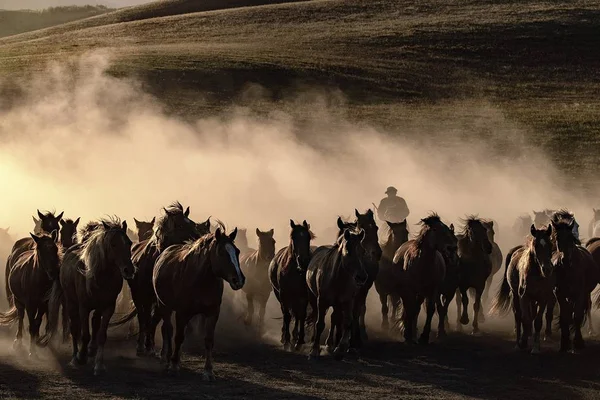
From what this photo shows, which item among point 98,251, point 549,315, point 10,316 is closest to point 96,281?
point 98,251

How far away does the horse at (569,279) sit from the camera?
17.7m

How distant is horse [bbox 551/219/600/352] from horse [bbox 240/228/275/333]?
18.4 ft

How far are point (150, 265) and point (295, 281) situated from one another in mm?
2584

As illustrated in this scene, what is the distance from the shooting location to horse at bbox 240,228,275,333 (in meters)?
21.0

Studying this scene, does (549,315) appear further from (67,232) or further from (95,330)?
(67,232)

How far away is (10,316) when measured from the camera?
1802 cm

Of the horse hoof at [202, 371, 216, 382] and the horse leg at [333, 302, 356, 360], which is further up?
the horse leg at [333, 302, 356, 360]

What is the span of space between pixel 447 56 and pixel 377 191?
36670 millimetres

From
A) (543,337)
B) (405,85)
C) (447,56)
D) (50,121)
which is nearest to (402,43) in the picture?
(447,56)

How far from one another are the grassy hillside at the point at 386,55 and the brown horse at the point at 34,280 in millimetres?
36870

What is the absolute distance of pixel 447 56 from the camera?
78125 mm

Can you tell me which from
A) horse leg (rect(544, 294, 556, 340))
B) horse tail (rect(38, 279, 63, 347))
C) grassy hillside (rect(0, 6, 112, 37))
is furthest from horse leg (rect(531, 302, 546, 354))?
grassy hillside (rect(0, 6, 112, 37))

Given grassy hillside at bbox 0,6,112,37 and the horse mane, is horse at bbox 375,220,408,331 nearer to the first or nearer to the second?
the horse mane

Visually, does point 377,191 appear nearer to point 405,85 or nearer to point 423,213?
point 423,213
